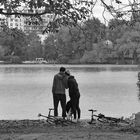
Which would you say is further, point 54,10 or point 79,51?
point 79,51

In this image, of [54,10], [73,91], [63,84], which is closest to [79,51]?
[73,91]

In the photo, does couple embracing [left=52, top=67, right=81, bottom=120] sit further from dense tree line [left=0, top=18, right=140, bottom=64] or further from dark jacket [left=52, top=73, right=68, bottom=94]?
dense tree line [left=0, top=18, right=140, bottom=64]

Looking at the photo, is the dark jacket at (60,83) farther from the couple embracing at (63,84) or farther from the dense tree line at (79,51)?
the dense tree line at (79,51)

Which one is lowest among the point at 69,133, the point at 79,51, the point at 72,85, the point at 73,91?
the point at 69,133

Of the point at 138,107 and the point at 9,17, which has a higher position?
the point at 9,17

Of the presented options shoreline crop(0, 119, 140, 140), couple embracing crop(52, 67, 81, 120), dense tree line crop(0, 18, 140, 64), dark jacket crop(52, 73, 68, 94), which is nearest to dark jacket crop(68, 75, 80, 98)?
couple embracing crop(52, 67, 81, 120)

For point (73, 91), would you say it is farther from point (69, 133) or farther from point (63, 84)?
point (69, 133)

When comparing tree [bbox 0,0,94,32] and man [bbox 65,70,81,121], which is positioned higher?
tree [bbox 0,0,94,32]

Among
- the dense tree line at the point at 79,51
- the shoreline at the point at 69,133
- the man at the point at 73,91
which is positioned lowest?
the shoreline at the point at 69,133

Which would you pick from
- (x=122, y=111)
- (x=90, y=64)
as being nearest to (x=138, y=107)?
(x=122, y=111)

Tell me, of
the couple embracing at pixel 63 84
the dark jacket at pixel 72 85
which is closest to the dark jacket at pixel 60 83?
the couple embracing at pixel 63 84

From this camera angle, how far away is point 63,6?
366 inches

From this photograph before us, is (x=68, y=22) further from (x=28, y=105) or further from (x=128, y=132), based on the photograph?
(x=28, y=105)

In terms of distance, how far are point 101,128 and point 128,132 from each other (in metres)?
1.12
